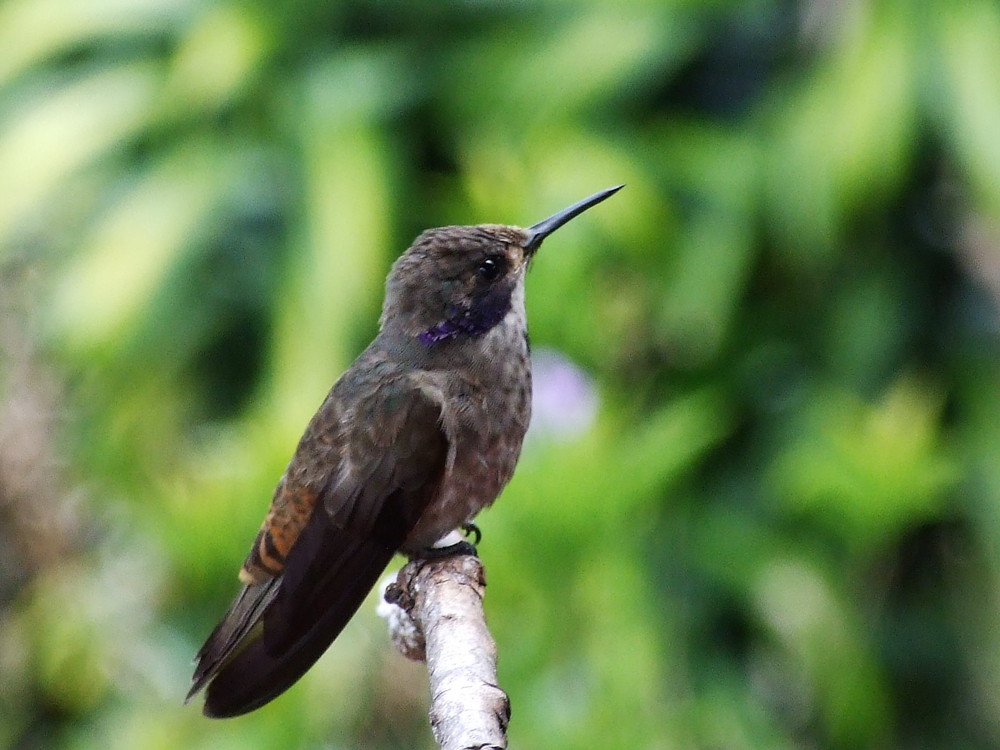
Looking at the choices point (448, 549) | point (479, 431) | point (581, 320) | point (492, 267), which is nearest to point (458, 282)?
point (492, 267)

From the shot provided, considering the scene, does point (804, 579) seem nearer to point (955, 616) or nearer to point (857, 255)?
point (955, 616)

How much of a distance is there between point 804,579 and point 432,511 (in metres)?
1.57

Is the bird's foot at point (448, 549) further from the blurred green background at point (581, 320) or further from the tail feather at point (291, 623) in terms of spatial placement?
the blurred green background at point (581, 320)

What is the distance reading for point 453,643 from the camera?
1312 mm

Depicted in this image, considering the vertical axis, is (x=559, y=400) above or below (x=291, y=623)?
above

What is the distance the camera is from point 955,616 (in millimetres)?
3225

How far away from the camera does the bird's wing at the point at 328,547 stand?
62.0 inches

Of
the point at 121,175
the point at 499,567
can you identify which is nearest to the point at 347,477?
the point at 499,567

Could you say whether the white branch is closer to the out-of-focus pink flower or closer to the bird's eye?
the bird's eye

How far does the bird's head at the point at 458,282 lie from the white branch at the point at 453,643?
1.09 feet

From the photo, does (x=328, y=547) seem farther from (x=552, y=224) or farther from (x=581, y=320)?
(x=581, y=320)

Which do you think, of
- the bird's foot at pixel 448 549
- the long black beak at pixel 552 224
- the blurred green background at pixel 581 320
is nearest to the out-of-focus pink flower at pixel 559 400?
the blurred green background at pixel 581 320

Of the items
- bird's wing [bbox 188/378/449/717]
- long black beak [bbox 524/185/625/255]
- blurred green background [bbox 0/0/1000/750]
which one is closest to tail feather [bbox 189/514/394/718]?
bird's wing [bbox 188/378/449/717]

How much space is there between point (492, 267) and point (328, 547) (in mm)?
427
